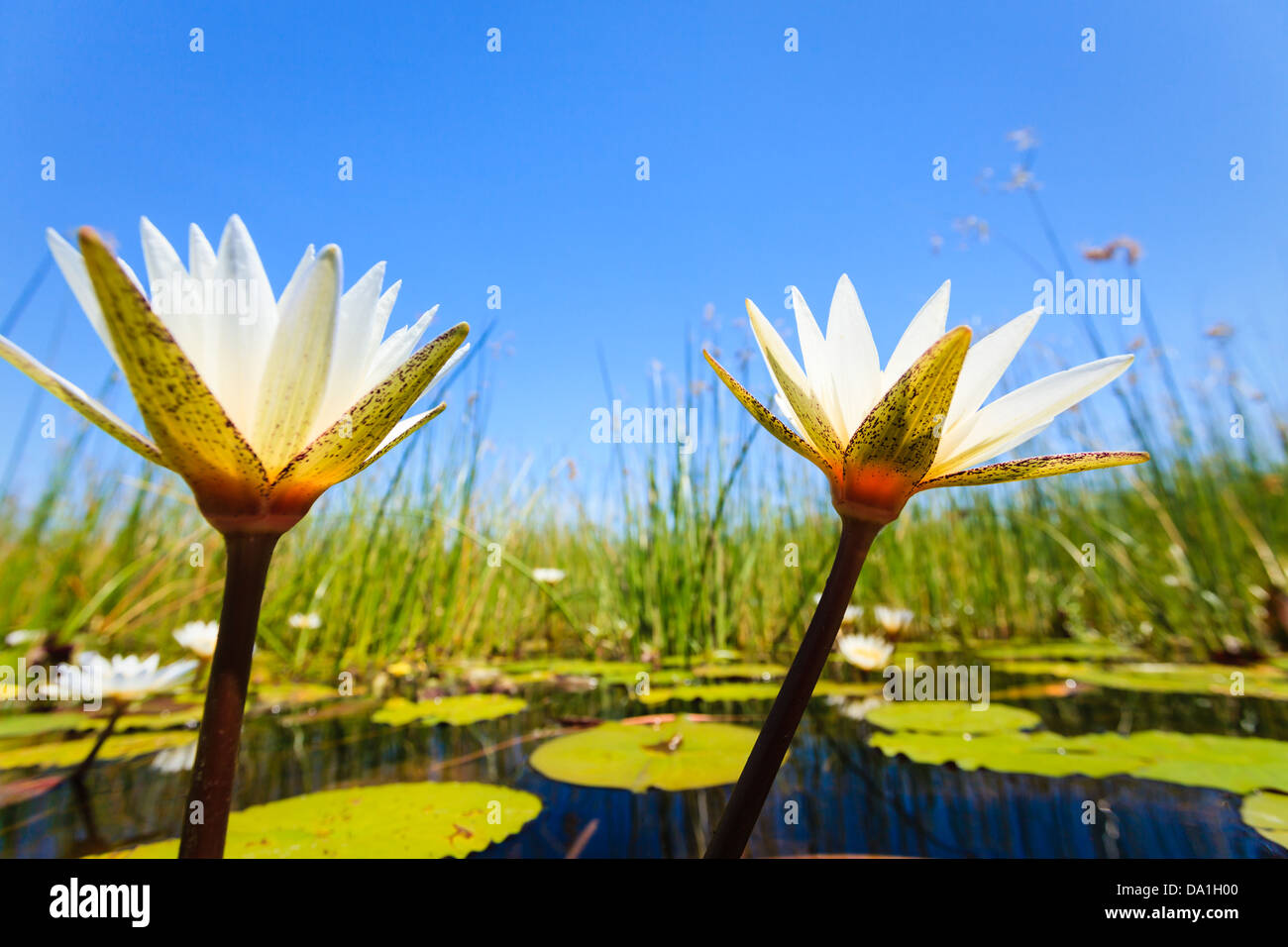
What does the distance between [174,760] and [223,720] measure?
139cm

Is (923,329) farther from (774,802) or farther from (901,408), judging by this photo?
(774,802)

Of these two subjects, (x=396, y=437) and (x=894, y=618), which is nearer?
(x=396, y=437)

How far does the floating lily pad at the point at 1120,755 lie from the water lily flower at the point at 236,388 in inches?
50.5

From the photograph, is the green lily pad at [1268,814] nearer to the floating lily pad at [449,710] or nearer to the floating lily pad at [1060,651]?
the floating lily pad at [449,710]

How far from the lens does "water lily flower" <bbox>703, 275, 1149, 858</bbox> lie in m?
0.37

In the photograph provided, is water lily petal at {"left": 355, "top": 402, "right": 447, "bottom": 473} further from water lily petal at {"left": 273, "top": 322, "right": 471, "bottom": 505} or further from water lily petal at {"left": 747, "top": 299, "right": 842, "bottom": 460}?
water lily petal at {"left": 747, "top": 299, "right": 842, "bottom": 460}

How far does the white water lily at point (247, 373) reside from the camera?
0.35 m

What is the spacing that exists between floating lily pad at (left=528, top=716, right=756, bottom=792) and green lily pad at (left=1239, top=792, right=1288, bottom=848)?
2.41 ft

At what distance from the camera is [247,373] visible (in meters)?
0.43

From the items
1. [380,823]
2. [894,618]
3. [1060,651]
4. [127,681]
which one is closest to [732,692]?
[380,823]

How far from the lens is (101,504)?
8.69 feet

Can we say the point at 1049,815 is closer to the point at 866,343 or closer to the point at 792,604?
the point at 866,343
